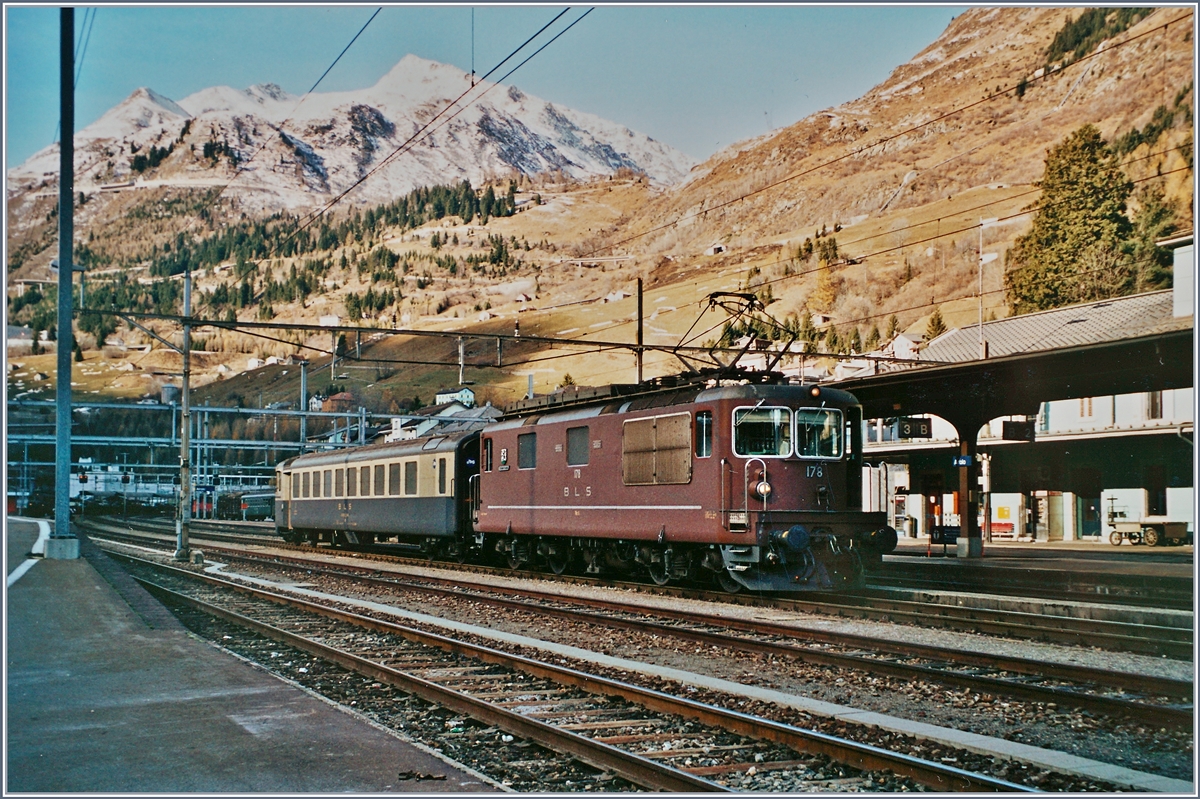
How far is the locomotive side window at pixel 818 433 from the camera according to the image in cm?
1925

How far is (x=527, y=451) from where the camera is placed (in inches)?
999

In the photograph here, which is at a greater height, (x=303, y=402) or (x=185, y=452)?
(x=303, y=402)

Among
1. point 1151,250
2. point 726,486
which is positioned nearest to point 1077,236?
point 1151,250

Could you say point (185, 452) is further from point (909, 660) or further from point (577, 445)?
point (909, 660)

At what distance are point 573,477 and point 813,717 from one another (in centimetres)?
1387

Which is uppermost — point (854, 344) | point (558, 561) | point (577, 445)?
point (854, 344)

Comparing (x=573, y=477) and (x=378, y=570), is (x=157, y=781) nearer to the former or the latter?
(x=573, y=477)

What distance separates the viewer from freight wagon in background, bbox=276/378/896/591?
735 inches

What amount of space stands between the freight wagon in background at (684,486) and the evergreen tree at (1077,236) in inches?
2125

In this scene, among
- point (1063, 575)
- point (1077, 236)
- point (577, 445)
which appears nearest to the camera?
point (577, 445)

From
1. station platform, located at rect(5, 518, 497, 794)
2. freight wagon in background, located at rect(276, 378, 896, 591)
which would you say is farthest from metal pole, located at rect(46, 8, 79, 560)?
freight wagon in background, located at rect(276, 378, 896, 591)

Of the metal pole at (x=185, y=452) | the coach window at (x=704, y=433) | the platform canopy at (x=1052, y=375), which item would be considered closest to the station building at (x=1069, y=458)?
the platform canopy at (x=1052, y=375)

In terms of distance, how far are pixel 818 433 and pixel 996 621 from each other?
4881 millimetres

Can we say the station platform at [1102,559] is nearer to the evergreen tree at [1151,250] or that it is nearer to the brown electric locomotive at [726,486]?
the brown electric locomotive at [726,486]
